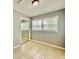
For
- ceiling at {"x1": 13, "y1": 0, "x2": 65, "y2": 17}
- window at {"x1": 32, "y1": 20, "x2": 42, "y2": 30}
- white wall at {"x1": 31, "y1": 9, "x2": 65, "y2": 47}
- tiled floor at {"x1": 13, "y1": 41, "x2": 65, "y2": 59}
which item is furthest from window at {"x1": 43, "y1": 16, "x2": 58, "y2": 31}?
tiled floor at {"x1": 13, "y1": 41, "x2": 65, "y2": 59}

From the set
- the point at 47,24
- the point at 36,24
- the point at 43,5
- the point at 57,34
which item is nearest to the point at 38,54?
the point at 57,34

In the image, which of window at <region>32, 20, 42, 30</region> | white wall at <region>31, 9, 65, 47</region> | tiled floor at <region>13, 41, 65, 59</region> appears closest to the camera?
tiled floor at <region>13, 41, 65, 59</region>

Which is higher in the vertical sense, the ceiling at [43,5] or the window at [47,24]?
the ceiling at [43,5]

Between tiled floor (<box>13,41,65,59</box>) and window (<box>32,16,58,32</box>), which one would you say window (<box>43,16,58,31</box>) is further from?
tiled floor (<box>13,41,65,59</box>)

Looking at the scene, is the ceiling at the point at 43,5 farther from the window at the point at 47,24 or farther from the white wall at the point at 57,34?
the window at the point at 47,24

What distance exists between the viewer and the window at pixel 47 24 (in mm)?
4398

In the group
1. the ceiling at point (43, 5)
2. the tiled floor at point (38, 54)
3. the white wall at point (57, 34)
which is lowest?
the tiled floor at point (38, 54)

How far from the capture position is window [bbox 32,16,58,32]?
4398 mm

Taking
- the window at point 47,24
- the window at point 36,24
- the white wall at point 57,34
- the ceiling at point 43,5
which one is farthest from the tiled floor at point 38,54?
the window at point 36,24

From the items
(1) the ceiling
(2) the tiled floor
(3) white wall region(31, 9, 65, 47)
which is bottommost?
(2) the tiled floor

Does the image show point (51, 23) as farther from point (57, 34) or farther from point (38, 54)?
point (38, 54)

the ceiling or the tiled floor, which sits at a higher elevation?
the ceiling
